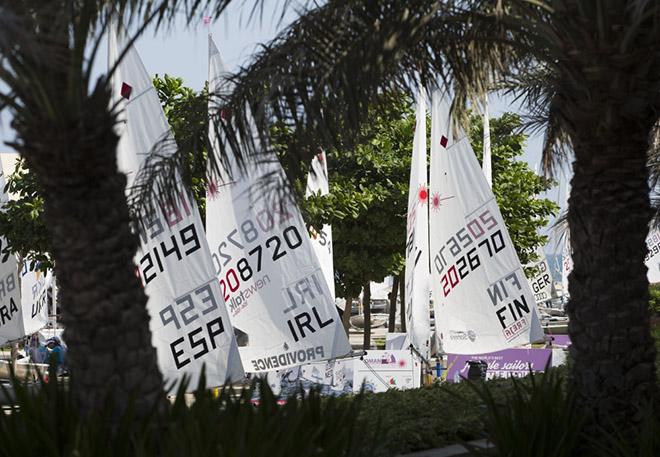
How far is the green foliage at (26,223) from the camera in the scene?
2119 cm

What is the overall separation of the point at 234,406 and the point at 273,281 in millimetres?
12633

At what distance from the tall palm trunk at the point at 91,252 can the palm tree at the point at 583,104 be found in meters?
1.37

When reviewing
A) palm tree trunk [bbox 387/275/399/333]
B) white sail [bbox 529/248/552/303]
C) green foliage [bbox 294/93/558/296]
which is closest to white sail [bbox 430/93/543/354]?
green foliage [bbox 294/93/558/296]

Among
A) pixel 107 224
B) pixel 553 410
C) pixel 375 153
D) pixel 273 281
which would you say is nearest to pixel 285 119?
pixel 107 224

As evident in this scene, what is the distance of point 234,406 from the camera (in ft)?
19.9

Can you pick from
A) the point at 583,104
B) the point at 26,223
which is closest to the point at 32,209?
the point at 26,223

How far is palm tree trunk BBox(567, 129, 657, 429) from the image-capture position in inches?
310

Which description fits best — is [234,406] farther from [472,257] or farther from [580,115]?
[472,257]

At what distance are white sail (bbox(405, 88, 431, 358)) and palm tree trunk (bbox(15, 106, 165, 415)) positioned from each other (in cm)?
1659

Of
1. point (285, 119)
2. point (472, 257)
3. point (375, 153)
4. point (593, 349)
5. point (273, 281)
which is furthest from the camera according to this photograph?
point (375, 153)

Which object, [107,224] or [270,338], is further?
[270,338]

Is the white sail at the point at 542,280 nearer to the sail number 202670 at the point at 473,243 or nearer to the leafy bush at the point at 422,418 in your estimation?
the sail number 202670 at the point at 473,243

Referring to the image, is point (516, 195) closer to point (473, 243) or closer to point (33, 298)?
point (473, 243)

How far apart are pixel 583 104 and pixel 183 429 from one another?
4.03 metres
